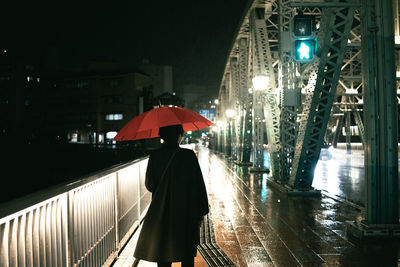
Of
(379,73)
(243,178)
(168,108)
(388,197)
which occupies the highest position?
(379,73)

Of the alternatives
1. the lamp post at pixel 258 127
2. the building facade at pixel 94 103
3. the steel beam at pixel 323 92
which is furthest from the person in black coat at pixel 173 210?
the building facade at pixel 94 103

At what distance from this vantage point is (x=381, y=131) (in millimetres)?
5691

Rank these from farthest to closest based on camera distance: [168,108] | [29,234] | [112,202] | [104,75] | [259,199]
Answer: [104,75], [259,199], [112,202], [168,108], [29,234]

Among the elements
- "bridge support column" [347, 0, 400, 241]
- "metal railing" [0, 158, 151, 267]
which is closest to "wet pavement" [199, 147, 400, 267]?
"bridge support column" [347, 0, 400, 241]

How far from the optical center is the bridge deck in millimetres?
4789

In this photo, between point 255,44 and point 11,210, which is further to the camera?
point 255,44

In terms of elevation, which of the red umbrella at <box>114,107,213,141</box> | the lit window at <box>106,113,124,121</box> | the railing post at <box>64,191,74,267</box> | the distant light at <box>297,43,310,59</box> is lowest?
the railing post at <box>64,191,74,267</box>

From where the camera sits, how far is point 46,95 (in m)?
56.3

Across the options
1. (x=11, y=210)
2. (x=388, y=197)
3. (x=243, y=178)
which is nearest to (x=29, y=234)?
(x=11, y=210)

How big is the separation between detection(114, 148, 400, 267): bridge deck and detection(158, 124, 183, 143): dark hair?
2.41 m

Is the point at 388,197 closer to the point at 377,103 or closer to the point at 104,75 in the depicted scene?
the point at 377,103

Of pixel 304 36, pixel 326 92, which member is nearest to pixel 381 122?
pixel 304 36

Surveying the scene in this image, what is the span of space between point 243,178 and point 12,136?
3306 cm

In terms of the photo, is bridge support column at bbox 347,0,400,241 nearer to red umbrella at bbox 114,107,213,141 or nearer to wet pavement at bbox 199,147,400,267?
wet pavement at bbox 199,147,400,267
